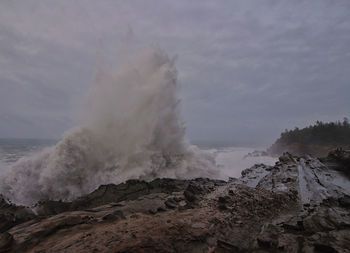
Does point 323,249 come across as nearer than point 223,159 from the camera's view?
Yes

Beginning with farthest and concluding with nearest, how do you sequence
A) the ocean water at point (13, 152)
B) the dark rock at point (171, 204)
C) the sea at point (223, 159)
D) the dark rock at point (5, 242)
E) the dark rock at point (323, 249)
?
the ocean water at point (13, 152), the sea at point (223, 159), the dark rock at point (171, 204), the dark rock at point (5, 242), the dark rock at point (323, 249)

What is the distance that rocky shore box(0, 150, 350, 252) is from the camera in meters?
2.65

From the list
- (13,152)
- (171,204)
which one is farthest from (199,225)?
(13,152)

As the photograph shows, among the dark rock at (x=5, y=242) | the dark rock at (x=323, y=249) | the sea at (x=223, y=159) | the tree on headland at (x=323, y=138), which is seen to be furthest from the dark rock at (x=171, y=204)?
the tree on headland at (x=323, y=138)

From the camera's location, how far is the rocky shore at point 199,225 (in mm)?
2650

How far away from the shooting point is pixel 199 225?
342 cm

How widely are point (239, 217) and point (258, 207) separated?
2.80 ft

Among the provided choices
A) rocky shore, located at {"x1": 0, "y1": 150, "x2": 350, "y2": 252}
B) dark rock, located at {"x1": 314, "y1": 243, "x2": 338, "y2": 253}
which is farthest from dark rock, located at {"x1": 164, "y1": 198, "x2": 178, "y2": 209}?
dark rock, located at {"x1": 314, "y1": 243, "x2": 338, "y2": 253}

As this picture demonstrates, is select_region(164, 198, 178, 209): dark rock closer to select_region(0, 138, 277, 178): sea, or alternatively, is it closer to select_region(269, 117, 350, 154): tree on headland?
select_region(0, 138, 277, 178): sea

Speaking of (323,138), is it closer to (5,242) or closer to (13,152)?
(5,242)

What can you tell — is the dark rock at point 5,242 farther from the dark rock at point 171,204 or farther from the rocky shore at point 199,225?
the dark rock at point 171,204

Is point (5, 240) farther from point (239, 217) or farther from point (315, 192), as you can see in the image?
point (315, 192)

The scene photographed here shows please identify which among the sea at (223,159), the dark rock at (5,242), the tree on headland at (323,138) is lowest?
the dark rock at (5,242)

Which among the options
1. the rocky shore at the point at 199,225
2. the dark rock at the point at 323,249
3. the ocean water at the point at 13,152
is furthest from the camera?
the ocean water at the point at 13,152
